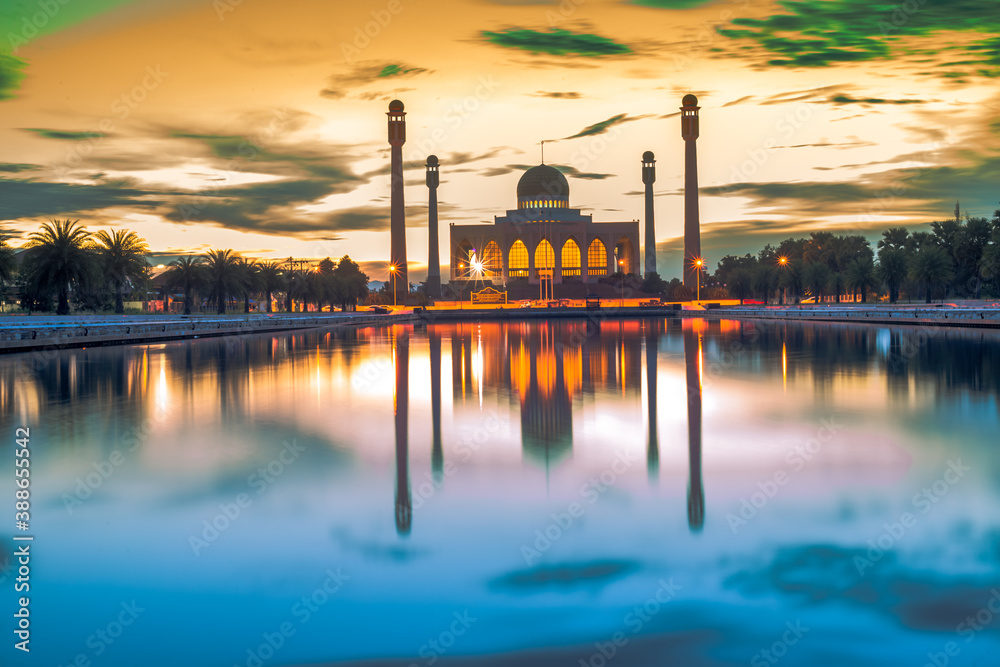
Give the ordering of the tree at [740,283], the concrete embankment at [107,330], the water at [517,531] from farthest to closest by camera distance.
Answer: the tree at [740,283] → the concrete embankment at [107,330] → the water at [517,531]

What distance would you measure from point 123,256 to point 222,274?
8208 millimetres

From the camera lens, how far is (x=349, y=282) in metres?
96.1

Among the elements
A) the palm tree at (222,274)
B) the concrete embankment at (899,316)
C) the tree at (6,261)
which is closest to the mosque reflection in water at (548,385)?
the concrete embankment at (899,316)

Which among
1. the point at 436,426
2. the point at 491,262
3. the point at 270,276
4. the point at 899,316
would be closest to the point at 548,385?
the point at 436,426

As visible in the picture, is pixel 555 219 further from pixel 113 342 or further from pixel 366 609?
A: pixel 366 609

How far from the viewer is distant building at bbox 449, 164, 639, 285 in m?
121

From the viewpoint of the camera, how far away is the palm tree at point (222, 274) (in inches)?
2507

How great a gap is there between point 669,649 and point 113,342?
1392 inches

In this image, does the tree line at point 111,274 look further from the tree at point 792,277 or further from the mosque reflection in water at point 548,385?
the tree at point 792,277

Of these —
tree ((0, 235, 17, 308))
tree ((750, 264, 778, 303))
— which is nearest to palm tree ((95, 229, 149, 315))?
tree ((0, 235, 17, 308))

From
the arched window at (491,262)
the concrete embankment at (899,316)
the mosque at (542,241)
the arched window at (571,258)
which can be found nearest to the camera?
the concrete embankment at (899,316)

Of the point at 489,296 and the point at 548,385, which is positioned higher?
the point at 489,296

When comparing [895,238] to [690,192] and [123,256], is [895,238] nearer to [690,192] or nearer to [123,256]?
[690,192]

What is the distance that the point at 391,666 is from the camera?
4.32m
